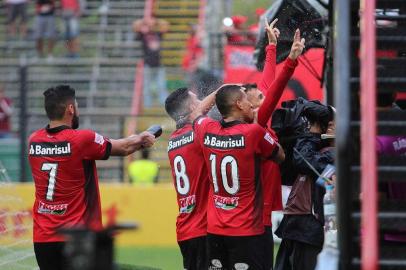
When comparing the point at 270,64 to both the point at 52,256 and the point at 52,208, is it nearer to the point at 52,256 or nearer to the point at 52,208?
the point at 52,208

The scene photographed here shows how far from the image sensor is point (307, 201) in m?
9.64

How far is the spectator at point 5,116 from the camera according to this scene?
61.9ft

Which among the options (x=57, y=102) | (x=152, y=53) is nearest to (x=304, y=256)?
(x=57, y=102)

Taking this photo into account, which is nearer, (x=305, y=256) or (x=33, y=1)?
(x=305, y=256)

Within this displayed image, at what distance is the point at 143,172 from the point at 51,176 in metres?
8.47

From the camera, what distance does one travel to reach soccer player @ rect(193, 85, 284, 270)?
9188 millimetres

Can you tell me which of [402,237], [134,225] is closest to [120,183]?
[402,237]

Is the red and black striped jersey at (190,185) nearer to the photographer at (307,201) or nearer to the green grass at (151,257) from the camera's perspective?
the photographer at (307,201)

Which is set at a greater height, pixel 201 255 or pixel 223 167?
pixel 223 167

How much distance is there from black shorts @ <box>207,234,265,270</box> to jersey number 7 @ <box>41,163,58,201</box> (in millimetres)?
1379

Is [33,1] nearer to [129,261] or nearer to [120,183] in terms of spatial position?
[120,183]

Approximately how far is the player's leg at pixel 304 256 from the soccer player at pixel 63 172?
5.17 feet

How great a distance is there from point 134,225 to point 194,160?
368 cm

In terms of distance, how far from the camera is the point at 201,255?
9.84 meters
